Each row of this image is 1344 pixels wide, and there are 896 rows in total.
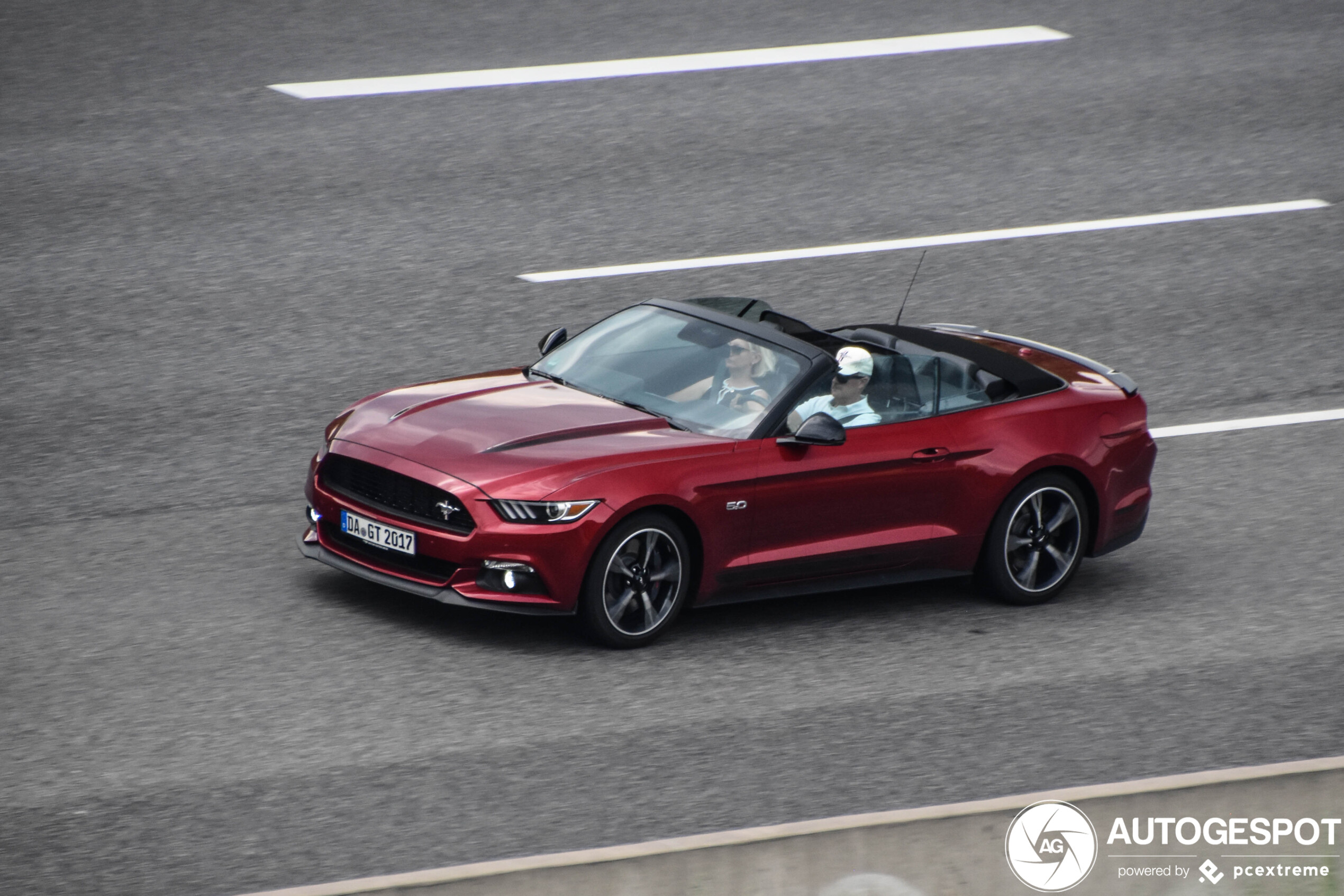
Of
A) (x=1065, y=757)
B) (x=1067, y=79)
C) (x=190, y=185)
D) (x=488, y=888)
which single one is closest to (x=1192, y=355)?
(x=1067, y=79)

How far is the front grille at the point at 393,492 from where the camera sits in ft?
25.9

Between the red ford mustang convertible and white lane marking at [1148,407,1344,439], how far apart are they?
1958 millimetres

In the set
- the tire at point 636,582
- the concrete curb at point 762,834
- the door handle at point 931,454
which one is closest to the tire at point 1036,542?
the door handle at point 931,454

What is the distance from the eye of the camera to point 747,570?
8398 mm

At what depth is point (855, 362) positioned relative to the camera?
8.87m

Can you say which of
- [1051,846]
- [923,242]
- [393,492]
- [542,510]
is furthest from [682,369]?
[923,242]

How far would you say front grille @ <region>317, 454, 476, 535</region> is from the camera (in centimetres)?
789

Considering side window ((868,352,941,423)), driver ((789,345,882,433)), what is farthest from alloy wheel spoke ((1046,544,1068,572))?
driver ((789,345,882,433))

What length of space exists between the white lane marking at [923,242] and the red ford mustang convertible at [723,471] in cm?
349

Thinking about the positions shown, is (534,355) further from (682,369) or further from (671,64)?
(671,64)

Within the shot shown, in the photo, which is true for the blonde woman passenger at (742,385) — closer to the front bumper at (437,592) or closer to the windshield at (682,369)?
the windshield at (682,369)

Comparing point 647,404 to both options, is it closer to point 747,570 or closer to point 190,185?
point 747,570

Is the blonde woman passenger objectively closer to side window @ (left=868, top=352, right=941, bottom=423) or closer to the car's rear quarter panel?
side window @ (left=868, top=352, right=941, bottom=423)

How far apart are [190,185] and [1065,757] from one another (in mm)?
8923
